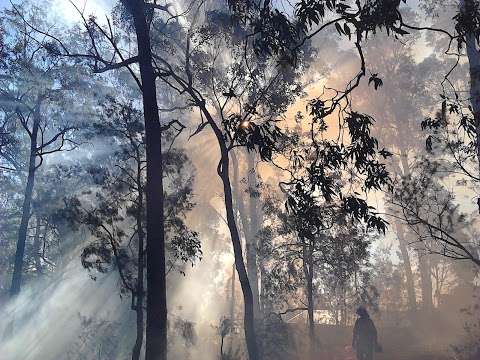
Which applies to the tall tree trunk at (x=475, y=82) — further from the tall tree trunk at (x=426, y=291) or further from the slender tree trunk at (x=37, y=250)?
the slender tree trunk at (x=37, y=250)

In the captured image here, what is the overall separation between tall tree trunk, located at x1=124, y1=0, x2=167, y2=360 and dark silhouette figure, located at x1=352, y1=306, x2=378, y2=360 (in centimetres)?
615

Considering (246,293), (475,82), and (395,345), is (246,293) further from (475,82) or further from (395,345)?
(395,345)

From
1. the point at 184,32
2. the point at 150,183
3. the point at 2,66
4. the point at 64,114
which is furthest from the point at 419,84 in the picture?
the point at 150,183

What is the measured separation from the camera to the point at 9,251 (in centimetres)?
3706

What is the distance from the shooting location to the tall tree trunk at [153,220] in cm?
912

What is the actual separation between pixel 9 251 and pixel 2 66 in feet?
66.0

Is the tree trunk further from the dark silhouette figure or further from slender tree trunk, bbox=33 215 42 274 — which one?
slender tree trunk, bbox=33 215 42 274

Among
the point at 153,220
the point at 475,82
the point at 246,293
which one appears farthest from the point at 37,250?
the point at 475,82

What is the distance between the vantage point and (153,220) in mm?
9797

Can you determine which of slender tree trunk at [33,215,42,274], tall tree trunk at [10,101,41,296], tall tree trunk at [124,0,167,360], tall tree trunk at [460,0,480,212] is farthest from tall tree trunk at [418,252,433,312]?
tall tree trunk at [124,0,167,360]

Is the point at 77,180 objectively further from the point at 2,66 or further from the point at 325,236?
the point at 325,236

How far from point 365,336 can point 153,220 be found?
23.0ft

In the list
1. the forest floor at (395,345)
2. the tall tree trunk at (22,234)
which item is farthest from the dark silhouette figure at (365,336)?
the tall tree trunk at (22,234)

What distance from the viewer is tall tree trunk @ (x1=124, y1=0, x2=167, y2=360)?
9.12m
